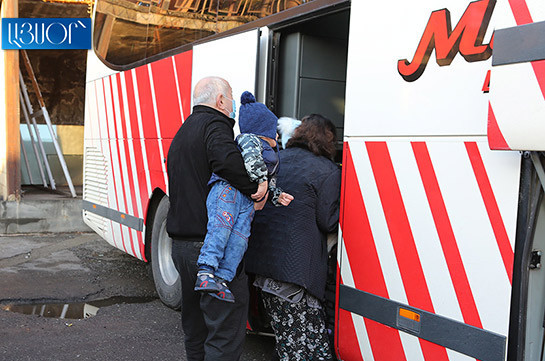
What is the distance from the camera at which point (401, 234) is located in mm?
2998

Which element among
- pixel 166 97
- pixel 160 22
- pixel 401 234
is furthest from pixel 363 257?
pixel 160 22

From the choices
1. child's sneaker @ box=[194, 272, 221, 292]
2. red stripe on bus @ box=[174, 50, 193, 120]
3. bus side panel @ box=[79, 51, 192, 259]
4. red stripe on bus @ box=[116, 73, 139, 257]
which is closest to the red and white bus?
red stripe on bus @ box=[174, 50, 193, 120]

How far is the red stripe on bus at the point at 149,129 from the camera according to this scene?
554cm

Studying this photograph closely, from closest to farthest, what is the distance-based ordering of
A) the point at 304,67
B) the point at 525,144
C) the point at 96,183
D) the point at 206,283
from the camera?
the point at 525,144
the point at 206,283
the point at 304,67
the point at 96,183

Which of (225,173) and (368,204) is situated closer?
(225,173)

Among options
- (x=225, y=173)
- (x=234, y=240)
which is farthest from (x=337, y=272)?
(x=225, y=173)

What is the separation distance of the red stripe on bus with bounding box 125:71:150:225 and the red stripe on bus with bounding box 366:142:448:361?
3167mm

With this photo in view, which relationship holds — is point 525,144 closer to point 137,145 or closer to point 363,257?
point 363,257

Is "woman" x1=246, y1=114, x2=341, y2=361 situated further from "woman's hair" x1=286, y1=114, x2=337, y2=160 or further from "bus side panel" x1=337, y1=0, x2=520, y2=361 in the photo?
"bus side panel" x1=337, y1=0, x2=520, y2=361

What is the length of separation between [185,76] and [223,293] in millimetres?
2601

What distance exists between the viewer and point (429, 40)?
111 inches

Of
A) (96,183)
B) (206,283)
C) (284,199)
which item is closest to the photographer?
(206,283)

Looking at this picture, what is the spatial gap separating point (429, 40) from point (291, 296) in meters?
1.62

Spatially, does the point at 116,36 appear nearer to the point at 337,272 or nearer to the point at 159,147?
the point at 159,147
